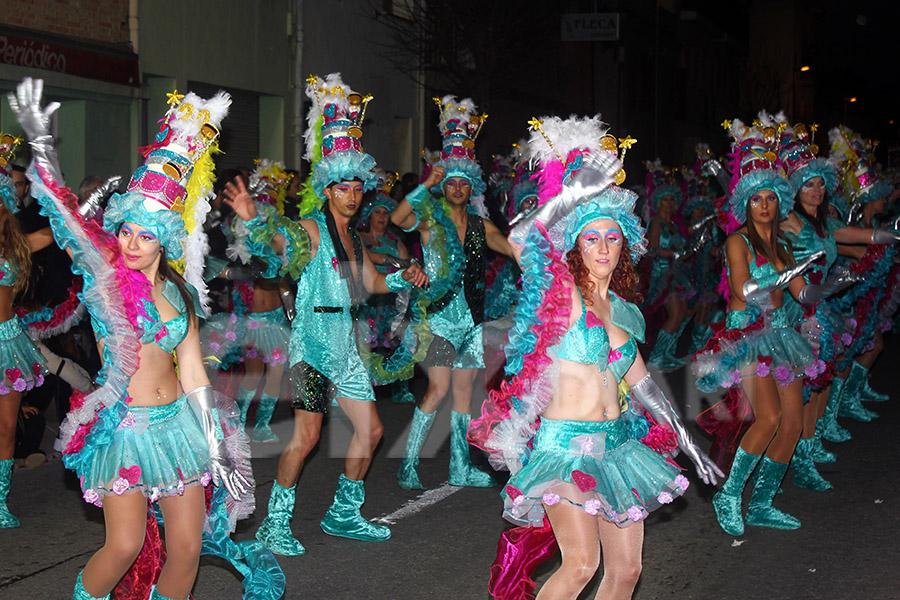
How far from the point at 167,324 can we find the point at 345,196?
2.20 m

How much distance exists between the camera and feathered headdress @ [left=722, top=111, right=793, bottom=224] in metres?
6.79

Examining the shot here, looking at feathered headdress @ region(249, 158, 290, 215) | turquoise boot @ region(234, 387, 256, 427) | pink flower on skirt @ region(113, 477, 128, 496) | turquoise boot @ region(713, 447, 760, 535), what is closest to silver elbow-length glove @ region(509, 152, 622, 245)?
pink flower on skirt @ region(113, 477, 128, 496)

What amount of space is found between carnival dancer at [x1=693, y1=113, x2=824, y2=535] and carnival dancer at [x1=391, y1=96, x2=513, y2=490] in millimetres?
1643

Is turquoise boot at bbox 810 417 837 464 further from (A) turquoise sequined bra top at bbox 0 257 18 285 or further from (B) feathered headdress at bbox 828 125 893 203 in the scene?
(A) turquoise sequined bra top at bbox 0 257 18 285

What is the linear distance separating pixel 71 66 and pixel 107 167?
1.61 metres

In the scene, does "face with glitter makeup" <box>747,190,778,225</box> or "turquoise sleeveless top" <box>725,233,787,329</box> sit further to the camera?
"face with glitter makeup" <box>747,190,778,225</box>

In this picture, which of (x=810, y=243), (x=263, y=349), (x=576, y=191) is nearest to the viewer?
(x=576, y=191)

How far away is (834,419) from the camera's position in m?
9.39

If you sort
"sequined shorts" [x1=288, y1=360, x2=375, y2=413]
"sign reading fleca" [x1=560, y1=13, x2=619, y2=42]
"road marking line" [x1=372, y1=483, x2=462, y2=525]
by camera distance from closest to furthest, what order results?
"sequined shorts" [x1=288, y1=360, x2=375, y2=413]
"road marking line" [x1=372, y1=483, x2=462, y2=525]
"sign reading fleca" [x1=560, y1=13, x2=619, y2=42]

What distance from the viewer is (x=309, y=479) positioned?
25.6 feet

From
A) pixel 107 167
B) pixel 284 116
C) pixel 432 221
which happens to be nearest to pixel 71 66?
pixel 107 167

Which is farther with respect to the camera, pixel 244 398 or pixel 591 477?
pixel 244 398

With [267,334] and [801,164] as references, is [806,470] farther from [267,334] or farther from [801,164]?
[267,334]

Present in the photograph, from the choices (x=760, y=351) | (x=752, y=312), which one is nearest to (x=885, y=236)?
(x=752, y=312)
